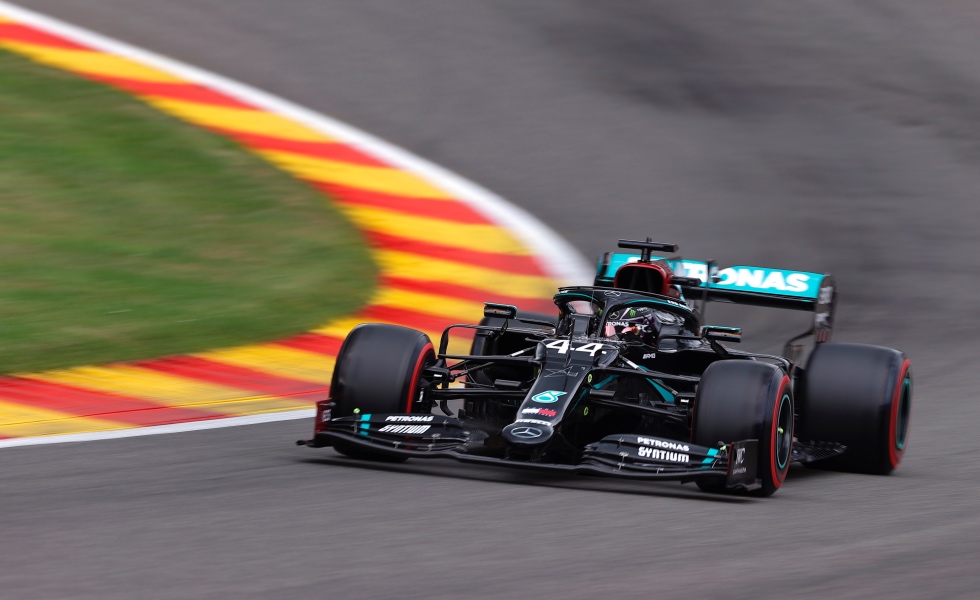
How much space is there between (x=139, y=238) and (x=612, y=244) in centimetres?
446

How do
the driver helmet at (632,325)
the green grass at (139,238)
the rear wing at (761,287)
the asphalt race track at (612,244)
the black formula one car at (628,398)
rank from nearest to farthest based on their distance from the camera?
the asphalt race track at (612,244)
the black formula one car at (628,398)
the driver helmet at (632,325)
the rear wing at (761,287)
the green grass at (139,238)

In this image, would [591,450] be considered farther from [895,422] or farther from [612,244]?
[612,244]

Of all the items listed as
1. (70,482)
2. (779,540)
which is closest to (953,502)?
(779,540)

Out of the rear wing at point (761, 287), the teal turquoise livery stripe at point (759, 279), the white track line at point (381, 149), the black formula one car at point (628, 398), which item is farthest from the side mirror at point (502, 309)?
the white track line at point (381, 149)

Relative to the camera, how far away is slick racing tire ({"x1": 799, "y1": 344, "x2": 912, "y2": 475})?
313 inches

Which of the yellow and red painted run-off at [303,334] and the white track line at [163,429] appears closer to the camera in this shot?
the white track line at [163,429]

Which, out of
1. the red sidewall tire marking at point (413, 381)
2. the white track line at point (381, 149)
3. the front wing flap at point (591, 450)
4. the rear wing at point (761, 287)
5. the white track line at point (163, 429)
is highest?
the white track line at point (381, 149)

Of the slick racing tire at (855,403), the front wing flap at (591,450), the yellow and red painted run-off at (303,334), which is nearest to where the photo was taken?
the front wing flap at (591,450)

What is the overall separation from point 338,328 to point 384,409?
11.3 ft

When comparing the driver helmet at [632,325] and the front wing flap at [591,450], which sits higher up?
the driver helmet at [632,325]

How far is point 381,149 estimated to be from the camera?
15359 millimetres

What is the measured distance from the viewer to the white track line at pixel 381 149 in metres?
13.3

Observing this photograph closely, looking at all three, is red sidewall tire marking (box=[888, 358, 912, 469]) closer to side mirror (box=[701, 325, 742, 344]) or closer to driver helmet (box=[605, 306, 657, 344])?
side mirror (box=[701, 325, 742, 344])

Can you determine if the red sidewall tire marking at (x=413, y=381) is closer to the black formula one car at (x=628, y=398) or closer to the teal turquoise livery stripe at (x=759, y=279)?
the black formula one car at (x=628, y=398)
